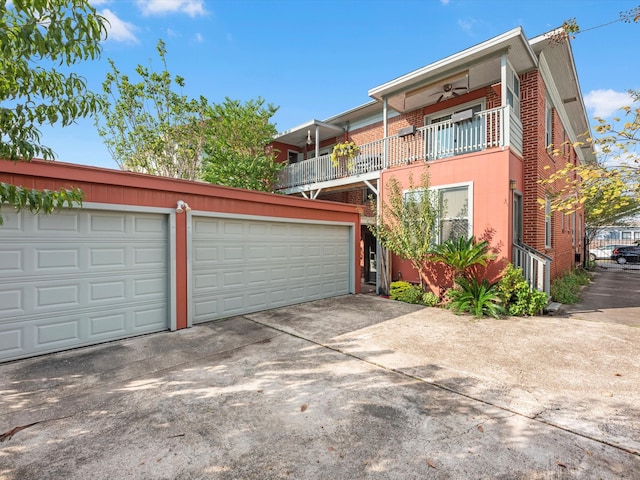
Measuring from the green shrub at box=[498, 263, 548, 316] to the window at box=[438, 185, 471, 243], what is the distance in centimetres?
142

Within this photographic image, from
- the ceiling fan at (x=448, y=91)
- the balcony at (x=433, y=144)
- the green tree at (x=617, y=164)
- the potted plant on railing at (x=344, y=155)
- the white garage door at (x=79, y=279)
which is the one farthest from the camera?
the potted plant on railing at (x=344, y=155)

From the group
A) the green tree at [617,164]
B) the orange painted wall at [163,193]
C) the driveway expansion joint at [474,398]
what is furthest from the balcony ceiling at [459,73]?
the driveway expansion joint at [474,398]

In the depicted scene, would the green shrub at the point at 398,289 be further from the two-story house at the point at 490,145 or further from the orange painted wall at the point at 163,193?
the orange painted wall at the point at 163,193

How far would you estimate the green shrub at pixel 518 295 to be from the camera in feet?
22.1

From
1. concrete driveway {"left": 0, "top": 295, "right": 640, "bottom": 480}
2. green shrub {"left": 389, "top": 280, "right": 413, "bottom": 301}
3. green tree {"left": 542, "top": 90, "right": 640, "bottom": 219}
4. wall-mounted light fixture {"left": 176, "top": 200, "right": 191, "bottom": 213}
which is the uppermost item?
green tree {"left": 542, "top": 90, "right": 640, "bottom": 219}

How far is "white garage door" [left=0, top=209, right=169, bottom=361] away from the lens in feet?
14.6

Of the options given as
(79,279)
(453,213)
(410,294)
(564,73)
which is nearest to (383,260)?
(410,294)

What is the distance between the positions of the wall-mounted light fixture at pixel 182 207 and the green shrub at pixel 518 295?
703 cm

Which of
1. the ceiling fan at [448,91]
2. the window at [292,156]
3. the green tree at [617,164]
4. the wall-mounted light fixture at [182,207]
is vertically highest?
the ceiling fan at [448,91]

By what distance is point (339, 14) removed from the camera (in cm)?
880

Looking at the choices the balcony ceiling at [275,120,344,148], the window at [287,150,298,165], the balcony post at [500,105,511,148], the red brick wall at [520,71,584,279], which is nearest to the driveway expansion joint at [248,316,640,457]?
the balcony post at [500,105,511,148]

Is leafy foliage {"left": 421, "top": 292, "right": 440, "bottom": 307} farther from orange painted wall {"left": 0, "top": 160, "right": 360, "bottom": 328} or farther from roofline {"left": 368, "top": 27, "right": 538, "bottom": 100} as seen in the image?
roofline {"left": 368, "top": 27, "right": 538, "bottom": 100}

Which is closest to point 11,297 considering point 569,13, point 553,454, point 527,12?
point 553,454

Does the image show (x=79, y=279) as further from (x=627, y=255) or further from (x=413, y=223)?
(x=627, y=255)
